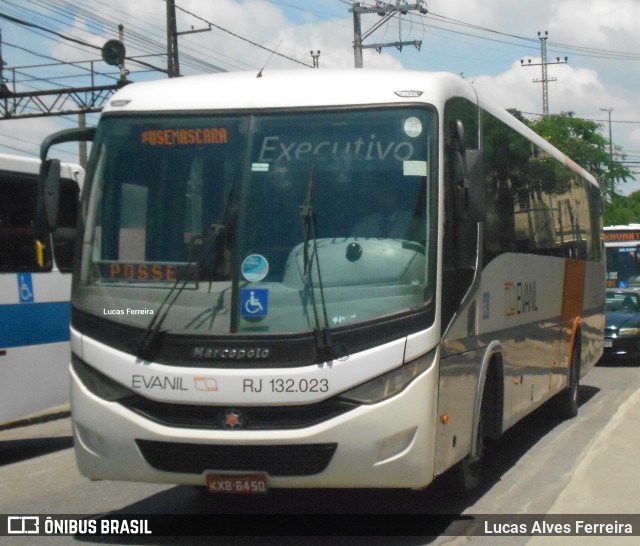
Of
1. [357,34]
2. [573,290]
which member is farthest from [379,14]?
[573,290]

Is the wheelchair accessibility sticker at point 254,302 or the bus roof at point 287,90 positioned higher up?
the bus roof at point 287,90

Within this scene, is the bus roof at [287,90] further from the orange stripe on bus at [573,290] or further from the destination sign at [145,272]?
the orange stripe on bus at [573,290]

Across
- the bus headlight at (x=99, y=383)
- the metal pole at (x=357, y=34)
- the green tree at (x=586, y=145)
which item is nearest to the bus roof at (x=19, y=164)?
the bus headlight at (x=99, y=383)

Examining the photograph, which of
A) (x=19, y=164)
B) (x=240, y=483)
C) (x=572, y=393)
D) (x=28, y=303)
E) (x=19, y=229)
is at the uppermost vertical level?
(x=19, y=164)

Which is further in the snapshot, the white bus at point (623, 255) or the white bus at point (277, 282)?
the white bus at point (623, 255)

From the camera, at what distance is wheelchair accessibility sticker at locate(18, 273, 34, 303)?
11.3m

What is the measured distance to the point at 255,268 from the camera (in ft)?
24.0

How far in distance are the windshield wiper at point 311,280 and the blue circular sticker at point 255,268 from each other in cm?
26

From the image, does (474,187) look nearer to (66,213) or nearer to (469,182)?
(469,182)

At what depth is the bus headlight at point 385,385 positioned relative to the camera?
699 cm

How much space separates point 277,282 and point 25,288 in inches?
193

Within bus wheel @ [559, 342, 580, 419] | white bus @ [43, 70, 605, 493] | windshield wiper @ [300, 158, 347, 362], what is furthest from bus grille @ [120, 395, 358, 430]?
bus wheel @ [559, 342, 580, 419]

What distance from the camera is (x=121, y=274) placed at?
25.0 ft

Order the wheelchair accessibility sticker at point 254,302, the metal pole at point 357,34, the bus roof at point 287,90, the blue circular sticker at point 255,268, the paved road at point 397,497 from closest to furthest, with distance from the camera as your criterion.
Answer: the wheelchair accessibility sticker at point 254,302 < the blue circular sticker at point 255,268 < the bus roof at point 287,90 < the paved road at point 397,497 < the metal pole at point 357,34
